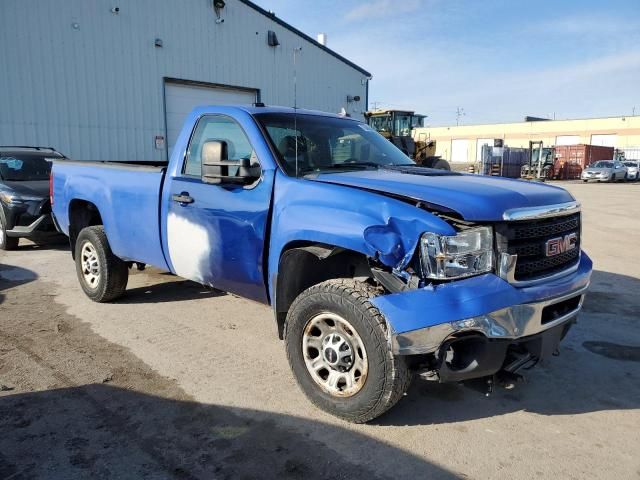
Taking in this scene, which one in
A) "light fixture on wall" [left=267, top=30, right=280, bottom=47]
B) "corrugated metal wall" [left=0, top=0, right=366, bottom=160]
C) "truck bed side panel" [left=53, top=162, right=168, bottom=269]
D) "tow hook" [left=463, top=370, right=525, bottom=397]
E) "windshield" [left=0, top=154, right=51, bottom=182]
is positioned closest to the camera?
"tow hook" [left=463, top=370, right=525, bottom=397]

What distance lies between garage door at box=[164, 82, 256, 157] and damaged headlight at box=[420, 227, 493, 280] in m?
16.0

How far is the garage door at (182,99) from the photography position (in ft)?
58.7

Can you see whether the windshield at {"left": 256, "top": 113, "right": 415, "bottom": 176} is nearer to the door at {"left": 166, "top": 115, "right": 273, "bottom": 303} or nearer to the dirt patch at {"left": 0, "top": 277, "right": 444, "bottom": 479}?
the door at {"left": 166, "top": 115, "right": 273, "bottom": 303}

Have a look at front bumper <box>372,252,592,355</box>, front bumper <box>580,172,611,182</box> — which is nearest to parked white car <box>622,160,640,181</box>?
front bumper <box>580,172,611,182</box>

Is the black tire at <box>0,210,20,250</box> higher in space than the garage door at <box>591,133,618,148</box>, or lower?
lower

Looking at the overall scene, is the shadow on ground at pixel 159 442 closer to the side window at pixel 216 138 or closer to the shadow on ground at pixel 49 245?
the side window at pixel 216 138

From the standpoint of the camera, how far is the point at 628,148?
55312 mm

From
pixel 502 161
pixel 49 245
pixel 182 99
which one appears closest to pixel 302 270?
pixel 49 245

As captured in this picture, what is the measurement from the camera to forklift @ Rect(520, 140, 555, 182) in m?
33.5

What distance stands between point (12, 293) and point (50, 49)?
1166 cm

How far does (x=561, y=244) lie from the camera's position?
321 cm

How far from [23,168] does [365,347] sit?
8.79 m

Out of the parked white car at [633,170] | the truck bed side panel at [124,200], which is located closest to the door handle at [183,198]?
the truck bed side panel at [124,200]

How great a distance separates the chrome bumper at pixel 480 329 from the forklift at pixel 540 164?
105 ft
